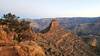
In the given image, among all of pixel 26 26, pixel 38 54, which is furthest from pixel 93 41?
pixel 38 54

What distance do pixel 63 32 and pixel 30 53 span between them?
41.3 metres

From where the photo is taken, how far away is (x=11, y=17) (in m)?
47.0

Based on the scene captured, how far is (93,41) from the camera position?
8456 centimetres

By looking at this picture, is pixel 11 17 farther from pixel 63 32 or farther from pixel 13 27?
pixel 63 32

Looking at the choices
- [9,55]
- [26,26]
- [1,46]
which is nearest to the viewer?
[9,55]

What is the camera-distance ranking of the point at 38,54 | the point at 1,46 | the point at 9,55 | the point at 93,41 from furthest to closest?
the point at 93,41 < the point at 38,54 < the point at 1,46 < the point at 9,55

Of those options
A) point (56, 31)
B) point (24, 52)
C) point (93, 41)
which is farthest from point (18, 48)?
point (93, 41)

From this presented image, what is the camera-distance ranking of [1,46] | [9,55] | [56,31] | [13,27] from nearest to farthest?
[9,55] < [1,46] < [13,27] < [56,31]

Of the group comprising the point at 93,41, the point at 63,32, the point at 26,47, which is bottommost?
the point at 93,41

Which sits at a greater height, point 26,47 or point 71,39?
point 26,47

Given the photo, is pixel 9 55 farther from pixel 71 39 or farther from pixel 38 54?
pixel 71 39

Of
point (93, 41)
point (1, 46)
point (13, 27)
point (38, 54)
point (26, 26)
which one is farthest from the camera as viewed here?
point (93, 41)

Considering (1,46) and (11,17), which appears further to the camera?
(11,17)

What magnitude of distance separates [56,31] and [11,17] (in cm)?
1722
